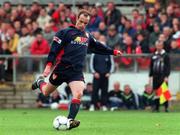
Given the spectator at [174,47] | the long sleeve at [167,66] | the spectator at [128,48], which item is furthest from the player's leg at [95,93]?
the spectator at [174,47]

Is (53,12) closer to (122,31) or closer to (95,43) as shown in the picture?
(122,31)

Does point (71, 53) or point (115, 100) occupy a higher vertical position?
point (71, 53)

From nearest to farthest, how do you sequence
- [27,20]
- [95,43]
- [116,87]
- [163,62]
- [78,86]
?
[78,86] → [95,43] → [163,62] → [116,87] → [27,20]

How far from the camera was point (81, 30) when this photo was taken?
1437 cm

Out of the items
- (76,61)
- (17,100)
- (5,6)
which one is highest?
(5,6)

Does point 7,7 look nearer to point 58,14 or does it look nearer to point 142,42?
point 58,14

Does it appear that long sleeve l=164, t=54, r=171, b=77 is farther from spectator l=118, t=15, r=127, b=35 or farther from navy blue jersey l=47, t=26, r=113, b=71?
navy blue jersey l=47, t=26, r=113, b=71

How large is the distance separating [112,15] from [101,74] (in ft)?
12.0

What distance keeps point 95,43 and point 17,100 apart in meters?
11.2

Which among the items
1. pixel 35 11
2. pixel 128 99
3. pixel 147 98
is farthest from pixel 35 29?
pixel 147 98

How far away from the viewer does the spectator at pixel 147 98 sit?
2456 centimetres

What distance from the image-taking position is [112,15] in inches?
1085

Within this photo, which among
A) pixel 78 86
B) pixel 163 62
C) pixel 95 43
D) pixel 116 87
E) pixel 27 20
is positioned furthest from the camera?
pixel 27 20

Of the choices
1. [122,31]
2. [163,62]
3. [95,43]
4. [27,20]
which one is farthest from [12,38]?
[95,43]
